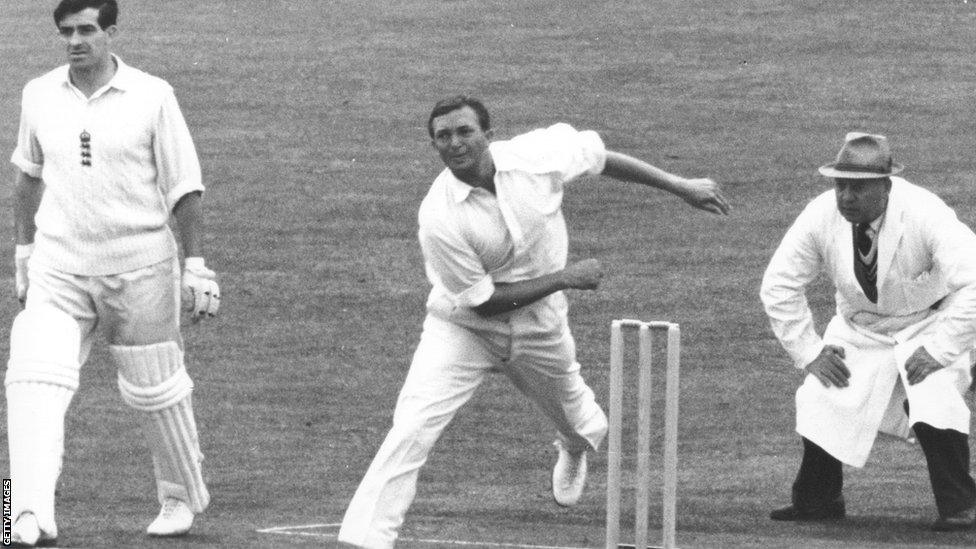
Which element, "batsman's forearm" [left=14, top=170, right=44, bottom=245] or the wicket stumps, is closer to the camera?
the wicket stumps

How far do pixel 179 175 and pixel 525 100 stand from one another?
444 inches

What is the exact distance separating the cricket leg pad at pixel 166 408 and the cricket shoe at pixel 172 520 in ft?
0.07

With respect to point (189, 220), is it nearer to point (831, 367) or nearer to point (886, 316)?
point (831, 367)

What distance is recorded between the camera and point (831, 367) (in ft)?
29.4

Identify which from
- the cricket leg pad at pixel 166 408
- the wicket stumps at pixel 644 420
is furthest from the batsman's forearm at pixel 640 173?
the cricket leg pad at pixel 166 408

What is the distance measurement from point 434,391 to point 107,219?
4.16ft

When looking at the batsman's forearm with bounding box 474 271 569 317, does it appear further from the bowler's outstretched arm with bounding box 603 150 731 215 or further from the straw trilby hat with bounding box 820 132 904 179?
the straw trilby hat with bounding box 820 132 904 179

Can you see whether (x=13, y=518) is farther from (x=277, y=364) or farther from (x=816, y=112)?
(x=816, y=112)

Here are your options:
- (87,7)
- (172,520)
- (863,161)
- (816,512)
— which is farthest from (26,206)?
(816,512)

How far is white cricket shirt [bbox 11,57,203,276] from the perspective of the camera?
7477 mm

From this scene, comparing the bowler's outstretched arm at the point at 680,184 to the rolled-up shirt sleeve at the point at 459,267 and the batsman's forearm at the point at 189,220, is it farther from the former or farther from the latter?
the batsman's forearm at the point at 189,220

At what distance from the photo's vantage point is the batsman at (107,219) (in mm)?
7469

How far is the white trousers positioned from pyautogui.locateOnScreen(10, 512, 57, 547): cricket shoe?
107cm

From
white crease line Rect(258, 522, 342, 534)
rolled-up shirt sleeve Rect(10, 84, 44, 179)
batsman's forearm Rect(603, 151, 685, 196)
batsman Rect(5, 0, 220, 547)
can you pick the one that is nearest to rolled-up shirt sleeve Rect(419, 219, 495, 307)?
batsman's forearm Rect(603, 151, 685, 196)
